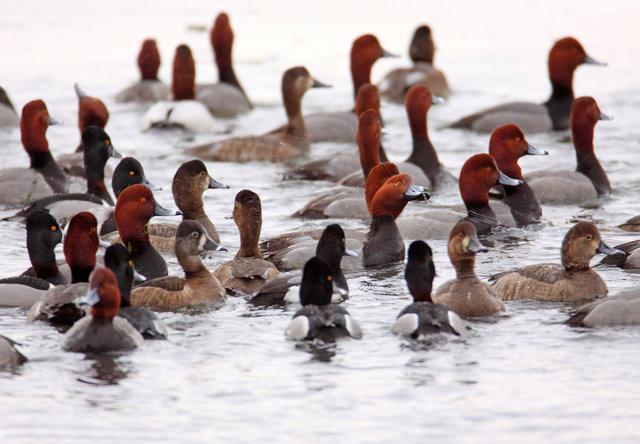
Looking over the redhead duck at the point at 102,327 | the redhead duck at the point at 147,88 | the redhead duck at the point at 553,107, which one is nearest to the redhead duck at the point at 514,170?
the redhead duck at the point at 553,107

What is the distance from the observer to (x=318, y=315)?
732 centimetres

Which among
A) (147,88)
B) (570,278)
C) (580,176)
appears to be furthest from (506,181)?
(147,88)

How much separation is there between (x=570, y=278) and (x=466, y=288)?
989mm

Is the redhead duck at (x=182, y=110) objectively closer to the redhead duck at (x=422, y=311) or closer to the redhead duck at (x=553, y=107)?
the redhead duck at (x=553, y=107)

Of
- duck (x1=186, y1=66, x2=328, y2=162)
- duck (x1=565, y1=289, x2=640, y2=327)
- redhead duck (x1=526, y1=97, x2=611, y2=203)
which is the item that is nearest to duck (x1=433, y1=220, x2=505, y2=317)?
duck (x1=565, y1=289, x2=640, y2=327)

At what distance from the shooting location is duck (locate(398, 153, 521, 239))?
425 inches

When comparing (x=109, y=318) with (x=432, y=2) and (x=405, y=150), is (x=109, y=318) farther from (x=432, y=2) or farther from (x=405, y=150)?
(x=432, y=2)

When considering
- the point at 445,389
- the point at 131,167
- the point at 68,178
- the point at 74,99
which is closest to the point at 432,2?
the point at 74,99

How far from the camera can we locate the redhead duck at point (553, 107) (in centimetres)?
1688

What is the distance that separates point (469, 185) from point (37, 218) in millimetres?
4419

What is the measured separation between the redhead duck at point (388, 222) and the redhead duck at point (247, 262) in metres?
1.11

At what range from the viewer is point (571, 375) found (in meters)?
6.74

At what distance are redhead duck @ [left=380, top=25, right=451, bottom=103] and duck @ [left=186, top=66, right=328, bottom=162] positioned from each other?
4.67 meters

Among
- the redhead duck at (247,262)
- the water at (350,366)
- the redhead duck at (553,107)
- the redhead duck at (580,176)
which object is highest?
the redhead duck at (553,107)
